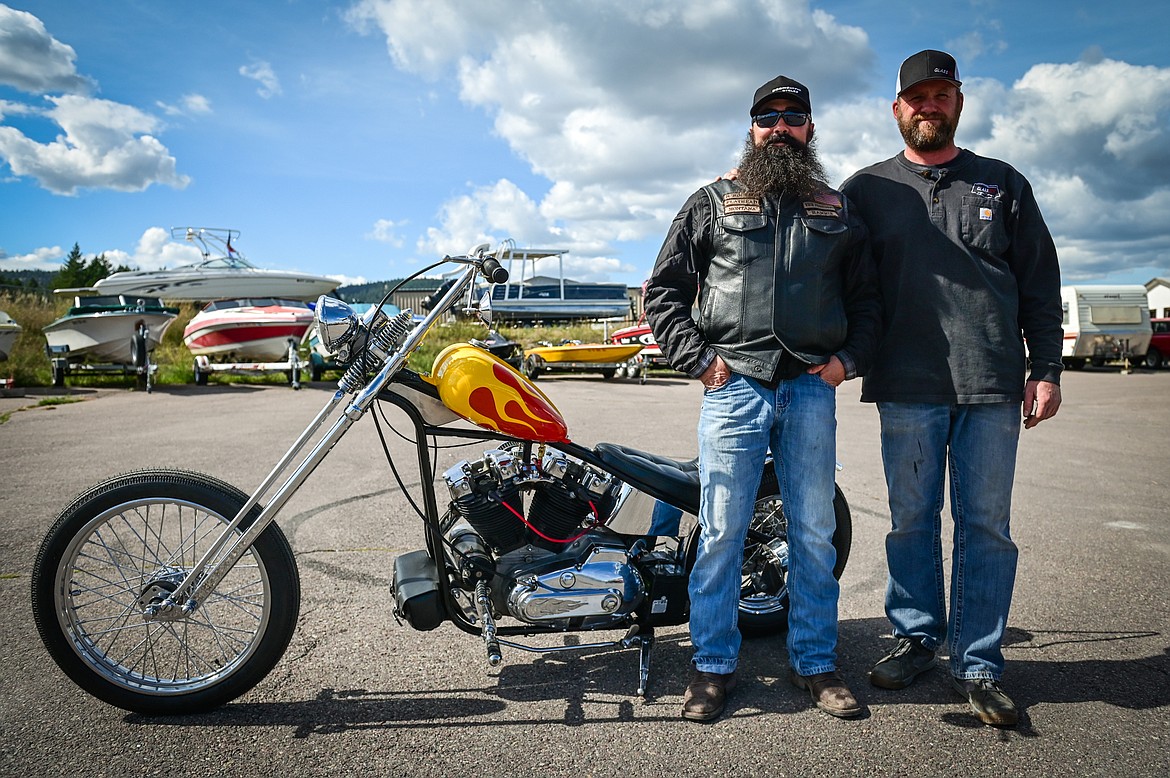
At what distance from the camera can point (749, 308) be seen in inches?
109

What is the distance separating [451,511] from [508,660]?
0.69 meters

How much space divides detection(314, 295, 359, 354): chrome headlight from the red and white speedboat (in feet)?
46.5

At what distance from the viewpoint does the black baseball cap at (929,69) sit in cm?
291

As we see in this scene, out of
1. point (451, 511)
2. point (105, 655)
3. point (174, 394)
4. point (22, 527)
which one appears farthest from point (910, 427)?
point (174, 394)

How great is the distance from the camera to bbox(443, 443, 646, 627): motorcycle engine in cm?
284

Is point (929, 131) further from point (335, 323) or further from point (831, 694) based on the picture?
point (335, 323)

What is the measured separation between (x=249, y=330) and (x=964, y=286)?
15876 mm

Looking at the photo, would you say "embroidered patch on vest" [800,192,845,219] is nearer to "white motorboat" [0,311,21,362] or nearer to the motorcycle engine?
the motorcycle engine

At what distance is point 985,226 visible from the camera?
111 inches

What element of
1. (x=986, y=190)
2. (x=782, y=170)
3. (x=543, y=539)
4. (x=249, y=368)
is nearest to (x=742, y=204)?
(x=782, y=170)

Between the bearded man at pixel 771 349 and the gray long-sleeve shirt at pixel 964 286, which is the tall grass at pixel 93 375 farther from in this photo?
the gray long-sleeve shirt at pixel 964 286

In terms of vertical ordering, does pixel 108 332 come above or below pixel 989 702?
above

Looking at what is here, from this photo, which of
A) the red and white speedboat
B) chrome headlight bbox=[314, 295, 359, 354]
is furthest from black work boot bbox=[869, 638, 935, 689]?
the red and white speedboat

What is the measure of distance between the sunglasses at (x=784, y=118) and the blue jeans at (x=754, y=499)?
985 mm
